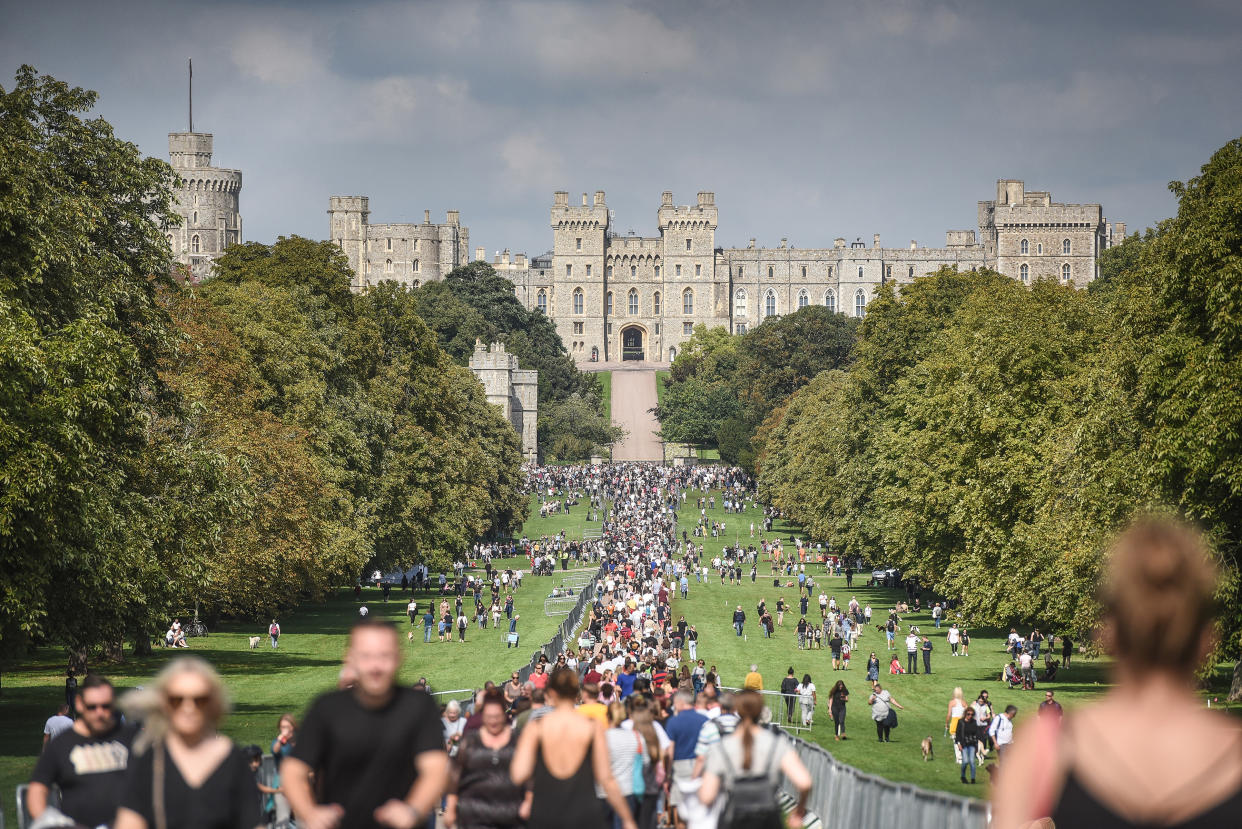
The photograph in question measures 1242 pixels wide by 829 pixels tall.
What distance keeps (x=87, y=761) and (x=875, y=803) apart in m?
7.10

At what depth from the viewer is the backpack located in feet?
26.3

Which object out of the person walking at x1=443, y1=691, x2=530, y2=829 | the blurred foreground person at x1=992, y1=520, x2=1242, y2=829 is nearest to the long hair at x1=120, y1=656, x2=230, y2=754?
the person walking at x1=443, y1=691, x2=530, y2=829

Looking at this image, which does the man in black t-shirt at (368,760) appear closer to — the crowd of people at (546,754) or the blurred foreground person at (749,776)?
the crowd of people at (546,754)

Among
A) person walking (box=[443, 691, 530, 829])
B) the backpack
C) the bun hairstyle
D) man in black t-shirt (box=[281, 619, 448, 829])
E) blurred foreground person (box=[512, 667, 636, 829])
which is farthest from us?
person walking (box=[443, 691, 530, 829])

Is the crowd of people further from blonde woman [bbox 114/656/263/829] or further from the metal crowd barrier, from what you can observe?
the metal crowd barrier

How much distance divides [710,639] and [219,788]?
3888 centimetres

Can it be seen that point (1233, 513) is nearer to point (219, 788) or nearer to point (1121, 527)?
point (1121, 527)

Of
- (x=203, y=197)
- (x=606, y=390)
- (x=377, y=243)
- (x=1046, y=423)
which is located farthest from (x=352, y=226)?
(x=1046, y=423)

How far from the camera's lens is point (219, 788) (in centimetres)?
574

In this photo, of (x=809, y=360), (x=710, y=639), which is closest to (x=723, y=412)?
(x=809, y=360)

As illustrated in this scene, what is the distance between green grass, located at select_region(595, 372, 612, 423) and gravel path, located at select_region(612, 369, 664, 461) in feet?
1.21

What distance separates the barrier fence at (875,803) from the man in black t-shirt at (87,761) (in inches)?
171

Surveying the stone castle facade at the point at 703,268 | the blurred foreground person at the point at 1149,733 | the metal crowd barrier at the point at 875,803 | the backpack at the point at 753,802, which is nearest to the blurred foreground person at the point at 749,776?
the backpack at the point at 753,802

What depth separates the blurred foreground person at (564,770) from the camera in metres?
7.59
